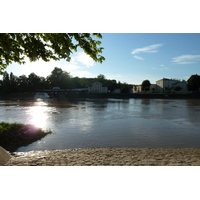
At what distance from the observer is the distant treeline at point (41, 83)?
10094cm

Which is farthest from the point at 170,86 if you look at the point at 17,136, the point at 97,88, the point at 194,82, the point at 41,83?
Result: the point at 17,136

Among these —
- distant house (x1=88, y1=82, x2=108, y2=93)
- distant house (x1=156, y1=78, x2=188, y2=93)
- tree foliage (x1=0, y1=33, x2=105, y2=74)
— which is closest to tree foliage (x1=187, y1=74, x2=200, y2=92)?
distant house (x1=156, y1=78, x2=188, y2=93)

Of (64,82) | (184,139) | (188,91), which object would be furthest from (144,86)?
(184,139)

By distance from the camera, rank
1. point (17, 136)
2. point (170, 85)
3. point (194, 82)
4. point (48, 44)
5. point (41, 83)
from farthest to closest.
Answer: point (41, 83)
point (170, 85)
point (194, 82)
point (17, 136)
point (48, 44)

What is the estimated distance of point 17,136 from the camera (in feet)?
32.9

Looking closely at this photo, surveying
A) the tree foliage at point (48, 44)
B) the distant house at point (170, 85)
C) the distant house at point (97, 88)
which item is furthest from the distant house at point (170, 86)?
the tree foliage at point (48, 44)

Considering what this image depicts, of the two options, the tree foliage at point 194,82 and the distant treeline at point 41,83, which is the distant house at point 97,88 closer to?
the distant treeline at point 41,83

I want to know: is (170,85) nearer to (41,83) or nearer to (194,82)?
(194,82)

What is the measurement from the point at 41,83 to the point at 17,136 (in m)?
105

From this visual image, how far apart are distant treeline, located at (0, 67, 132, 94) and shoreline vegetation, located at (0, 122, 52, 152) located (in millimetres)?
86678

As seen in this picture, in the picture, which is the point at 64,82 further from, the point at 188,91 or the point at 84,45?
the point at 84,45

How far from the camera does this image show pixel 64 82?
121312mm

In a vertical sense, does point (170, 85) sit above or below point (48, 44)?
above

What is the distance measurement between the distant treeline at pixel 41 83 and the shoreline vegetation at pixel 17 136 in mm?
86678
